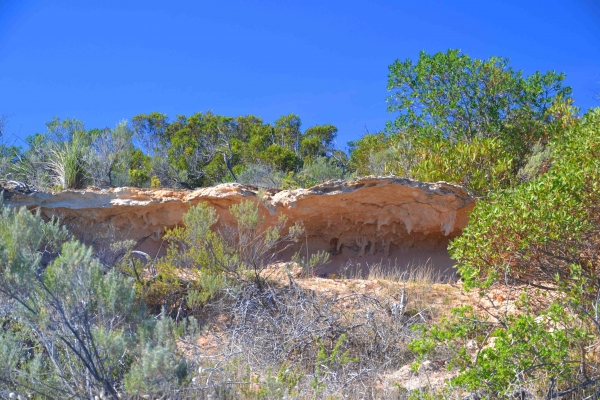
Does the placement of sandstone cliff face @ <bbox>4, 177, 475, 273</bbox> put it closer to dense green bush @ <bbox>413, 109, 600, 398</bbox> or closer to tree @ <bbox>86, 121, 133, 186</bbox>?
tree @ <bbox>86, 121, 133, 186</bbox>

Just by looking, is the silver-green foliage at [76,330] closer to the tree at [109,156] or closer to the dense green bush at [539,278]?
the dense green bush at [539,278]

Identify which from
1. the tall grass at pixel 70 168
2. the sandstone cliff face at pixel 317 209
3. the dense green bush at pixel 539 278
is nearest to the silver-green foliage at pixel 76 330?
the dense green bush at pixel 539 278

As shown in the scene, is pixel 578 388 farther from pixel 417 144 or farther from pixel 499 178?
pixel 417 144

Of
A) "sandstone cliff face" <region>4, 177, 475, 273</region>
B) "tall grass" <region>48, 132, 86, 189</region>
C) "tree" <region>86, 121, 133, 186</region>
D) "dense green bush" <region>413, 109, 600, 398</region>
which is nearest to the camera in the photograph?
"dense green bush" <region>413, 109, 600, 398</region>

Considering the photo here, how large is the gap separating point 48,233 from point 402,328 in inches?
196

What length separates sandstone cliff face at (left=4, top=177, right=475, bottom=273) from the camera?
10.0 meters

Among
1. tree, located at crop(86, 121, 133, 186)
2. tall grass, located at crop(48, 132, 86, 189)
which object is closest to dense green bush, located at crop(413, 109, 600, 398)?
tall grass, located at crop(48, 132, 86, 189)

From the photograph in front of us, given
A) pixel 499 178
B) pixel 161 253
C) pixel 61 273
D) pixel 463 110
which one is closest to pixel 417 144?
pixel 463 110

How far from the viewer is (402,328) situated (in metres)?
7.49

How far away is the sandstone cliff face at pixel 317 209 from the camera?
10.0 m

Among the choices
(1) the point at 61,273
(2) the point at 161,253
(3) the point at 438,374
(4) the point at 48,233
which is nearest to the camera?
(1) the point at 61,273

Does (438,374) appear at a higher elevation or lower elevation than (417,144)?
lower

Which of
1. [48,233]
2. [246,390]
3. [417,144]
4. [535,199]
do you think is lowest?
[246,390]

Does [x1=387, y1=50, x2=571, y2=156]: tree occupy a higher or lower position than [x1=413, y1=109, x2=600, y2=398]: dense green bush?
higher
